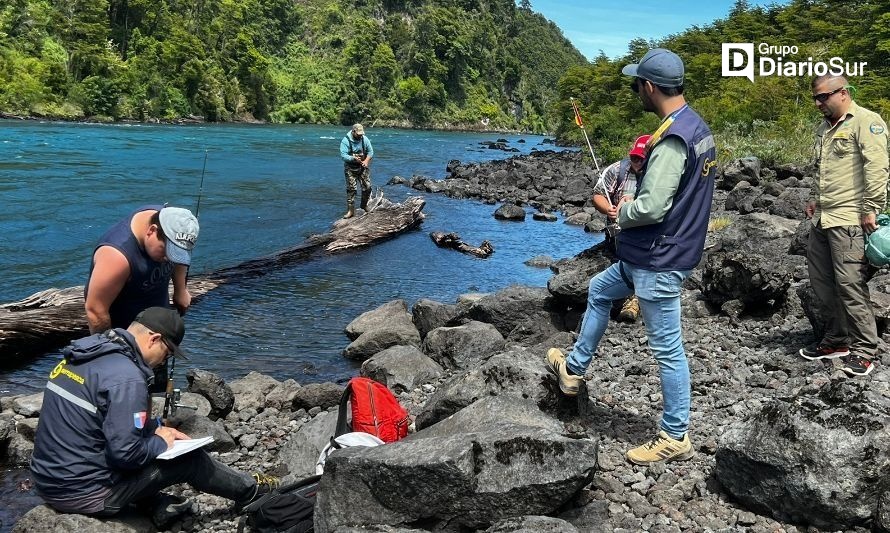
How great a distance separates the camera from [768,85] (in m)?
34.7

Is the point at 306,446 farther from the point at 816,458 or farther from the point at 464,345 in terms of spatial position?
the point at 816,458

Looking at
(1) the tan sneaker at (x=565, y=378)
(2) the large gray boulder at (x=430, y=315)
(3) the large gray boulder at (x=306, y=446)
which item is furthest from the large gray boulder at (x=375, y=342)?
(1) the tan sneaker at (x=565, y=378)

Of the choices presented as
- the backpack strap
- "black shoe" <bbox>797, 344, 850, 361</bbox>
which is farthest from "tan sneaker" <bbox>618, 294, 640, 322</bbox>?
the backpack strap

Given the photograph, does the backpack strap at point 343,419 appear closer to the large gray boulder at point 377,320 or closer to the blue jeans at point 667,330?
the blue jeans at point 667,330

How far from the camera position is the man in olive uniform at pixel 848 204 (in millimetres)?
5926

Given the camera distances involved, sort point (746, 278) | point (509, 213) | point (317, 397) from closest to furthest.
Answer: point (317, 397), point (746, 278), point (509, 213)

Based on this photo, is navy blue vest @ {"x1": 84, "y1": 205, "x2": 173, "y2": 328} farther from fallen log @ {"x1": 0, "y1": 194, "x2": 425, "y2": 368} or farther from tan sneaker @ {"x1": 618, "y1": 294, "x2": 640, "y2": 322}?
tan sneaker @ {"x1": 618, "y1": 294, "x2": 640, "y2": 322}

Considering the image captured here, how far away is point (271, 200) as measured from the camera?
77.5 feet

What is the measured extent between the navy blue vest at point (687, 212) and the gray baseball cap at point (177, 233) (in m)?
3.03

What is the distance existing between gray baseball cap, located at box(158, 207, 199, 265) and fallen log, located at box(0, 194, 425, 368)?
5.23m

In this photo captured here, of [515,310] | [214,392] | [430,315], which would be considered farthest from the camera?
[430,315]

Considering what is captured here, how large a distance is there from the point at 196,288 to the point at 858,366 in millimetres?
9779

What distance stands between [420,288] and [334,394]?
6.59m

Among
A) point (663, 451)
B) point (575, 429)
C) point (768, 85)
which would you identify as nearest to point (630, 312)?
point (575, 429)
